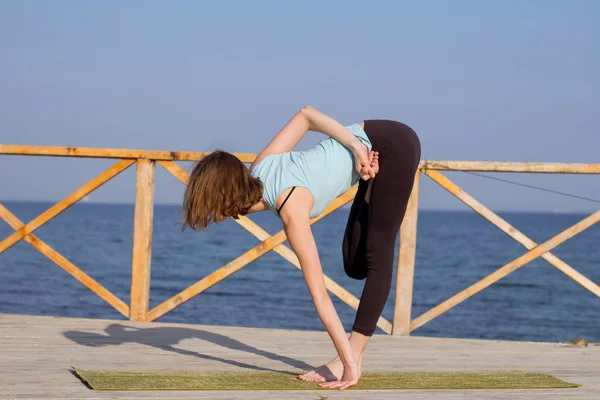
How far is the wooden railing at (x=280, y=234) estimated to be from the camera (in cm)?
466

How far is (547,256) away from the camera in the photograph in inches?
185

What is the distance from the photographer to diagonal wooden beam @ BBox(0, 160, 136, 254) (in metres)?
4.86

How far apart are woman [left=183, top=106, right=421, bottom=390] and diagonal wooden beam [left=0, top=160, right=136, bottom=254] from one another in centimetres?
192

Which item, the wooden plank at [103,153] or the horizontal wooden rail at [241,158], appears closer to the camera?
the horizontal wooden rail at [241,158]

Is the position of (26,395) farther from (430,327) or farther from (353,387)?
(430,327)

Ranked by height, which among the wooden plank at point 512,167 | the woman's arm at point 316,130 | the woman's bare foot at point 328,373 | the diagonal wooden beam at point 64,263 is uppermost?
the wooden plank at point 512,167

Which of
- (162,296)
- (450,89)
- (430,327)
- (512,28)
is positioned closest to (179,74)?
(450,89)

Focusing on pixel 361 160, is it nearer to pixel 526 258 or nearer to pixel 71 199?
pixel 526 258

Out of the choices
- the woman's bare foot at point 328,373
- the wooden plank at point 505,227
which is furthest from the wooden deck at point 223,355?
the wooden plank at point 505,227

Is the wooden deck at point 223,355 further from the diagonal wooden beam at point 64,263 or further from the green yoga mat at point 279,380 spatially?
the diagonal wooden beam at point 64,263

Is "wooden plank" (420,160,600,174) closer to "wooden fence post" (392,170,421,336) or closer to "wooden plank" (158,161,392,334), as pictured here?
"wooden fence post" (392,170,421,336)

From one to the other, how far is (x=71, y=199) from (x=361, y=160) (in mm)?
2571

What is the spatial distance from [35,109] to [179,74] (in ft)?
22.6

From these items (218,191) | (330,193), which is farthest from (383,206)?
(218,191)
